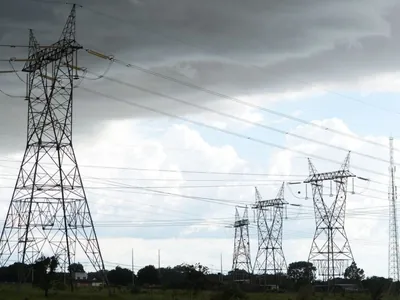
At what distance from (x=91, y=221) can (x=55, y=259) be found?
33.8 feet

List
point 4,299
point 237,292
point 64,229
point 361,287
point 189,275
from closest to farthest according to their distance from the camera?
1. point 4,299
2. point 64,229
3. point 237,292
4. point 189,275
5. point 361,287

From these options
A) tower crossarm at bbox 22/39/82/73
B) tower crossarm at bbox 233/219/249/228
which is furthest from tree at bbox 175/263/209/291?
tower crossarm at bbox 233/219/249/228

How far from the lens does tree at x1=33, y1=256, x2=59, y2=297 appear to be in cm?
8362

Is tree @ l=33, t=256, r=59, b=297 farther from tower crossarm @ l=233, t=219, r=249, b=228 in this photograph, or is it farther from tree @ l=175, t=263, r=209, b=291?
tower crossarm @ l=233, t=219, r=249, b=228

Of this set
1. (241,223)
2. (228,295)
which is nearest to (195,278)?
(228,295)

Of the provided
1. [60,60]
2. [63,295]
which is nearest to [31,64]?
[60,60]

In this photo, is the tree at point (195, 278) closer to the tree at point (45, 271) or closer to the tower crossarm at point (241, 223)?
the tree at point (45, 271)

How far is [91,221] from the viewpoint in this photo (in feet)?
262

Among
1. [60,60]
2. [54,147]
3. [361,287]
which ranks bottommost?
[361,287]

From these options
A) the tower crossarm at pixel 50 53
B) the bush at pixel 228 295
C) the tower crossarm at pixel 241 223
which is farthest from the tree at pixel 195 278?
the tower crossarm at pixel 241 223

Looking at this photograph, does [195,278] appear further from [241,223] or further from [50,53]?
[241,223]

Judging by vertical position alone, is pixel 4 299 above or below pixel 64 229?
below

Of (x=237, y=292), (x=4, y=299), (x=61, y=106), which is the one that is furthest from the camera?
(x=237, y=292)

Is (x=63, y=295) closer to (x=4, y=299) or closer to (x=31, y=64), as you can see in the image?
(x=4, y=299)
